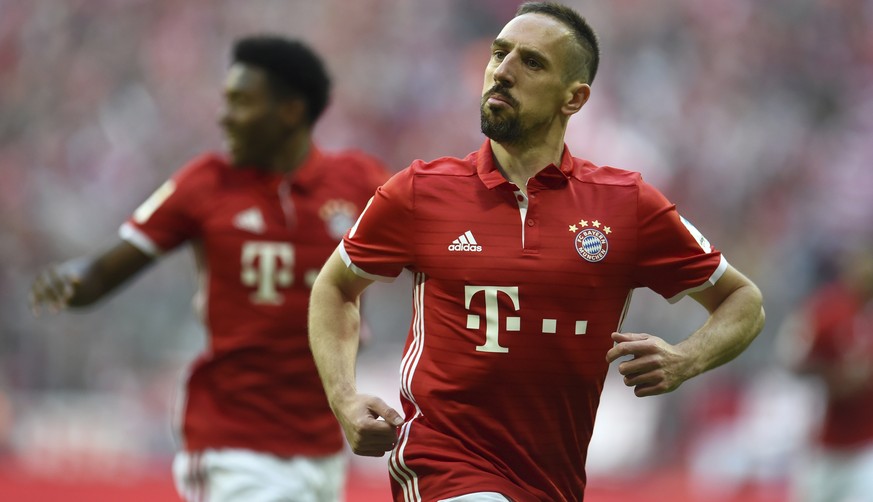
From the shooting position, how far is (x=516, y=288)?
13.9 ft

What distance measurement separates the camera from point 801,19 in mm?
15914

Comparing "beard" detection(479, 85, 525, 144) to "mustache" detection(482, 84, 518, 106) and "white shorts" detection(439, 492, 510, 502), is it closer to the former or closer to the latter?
"mustache" detection(482, 84, 518, 106)

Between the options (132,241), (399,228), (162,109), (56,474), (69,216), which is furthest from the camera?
(162,109)

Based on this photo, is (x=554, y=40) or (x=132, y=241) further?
(x=132, y=241)

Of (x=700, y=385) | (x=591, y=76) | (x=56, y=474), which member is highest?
(x=591, y=76)

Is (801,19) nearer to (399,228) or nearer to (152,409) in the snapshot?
(152,409)

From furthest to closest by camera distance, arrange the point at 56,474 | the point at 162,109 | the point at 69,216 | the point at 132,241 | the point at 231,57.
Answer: the point at 162,109 < the point at 69,216 < the point at 56,474 < the point at 231,57 < the point at 132,241

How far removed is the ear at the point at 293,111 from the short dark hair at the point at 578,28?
2029 mm

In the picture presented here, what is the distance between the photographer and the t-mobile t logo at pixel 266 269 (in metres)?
5.97

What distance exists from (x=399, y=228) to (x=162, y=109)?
38.4 ft

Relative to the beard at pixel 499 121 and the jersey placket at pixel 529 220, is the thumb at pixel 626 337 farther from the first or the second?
the beard at pixel 499 121

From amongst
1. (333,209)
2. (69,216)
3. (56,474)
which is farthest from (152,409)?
(333,209)

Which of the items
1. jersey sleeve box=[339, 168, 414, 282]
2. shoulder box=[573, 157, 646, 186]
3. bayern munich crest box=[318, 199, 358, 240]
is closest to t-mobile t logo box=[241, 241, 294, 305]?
bayern munich crest box=[318, 199, 358, 240]

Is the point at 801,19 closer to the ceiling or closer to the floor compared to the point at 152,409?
closer to the ceiling
